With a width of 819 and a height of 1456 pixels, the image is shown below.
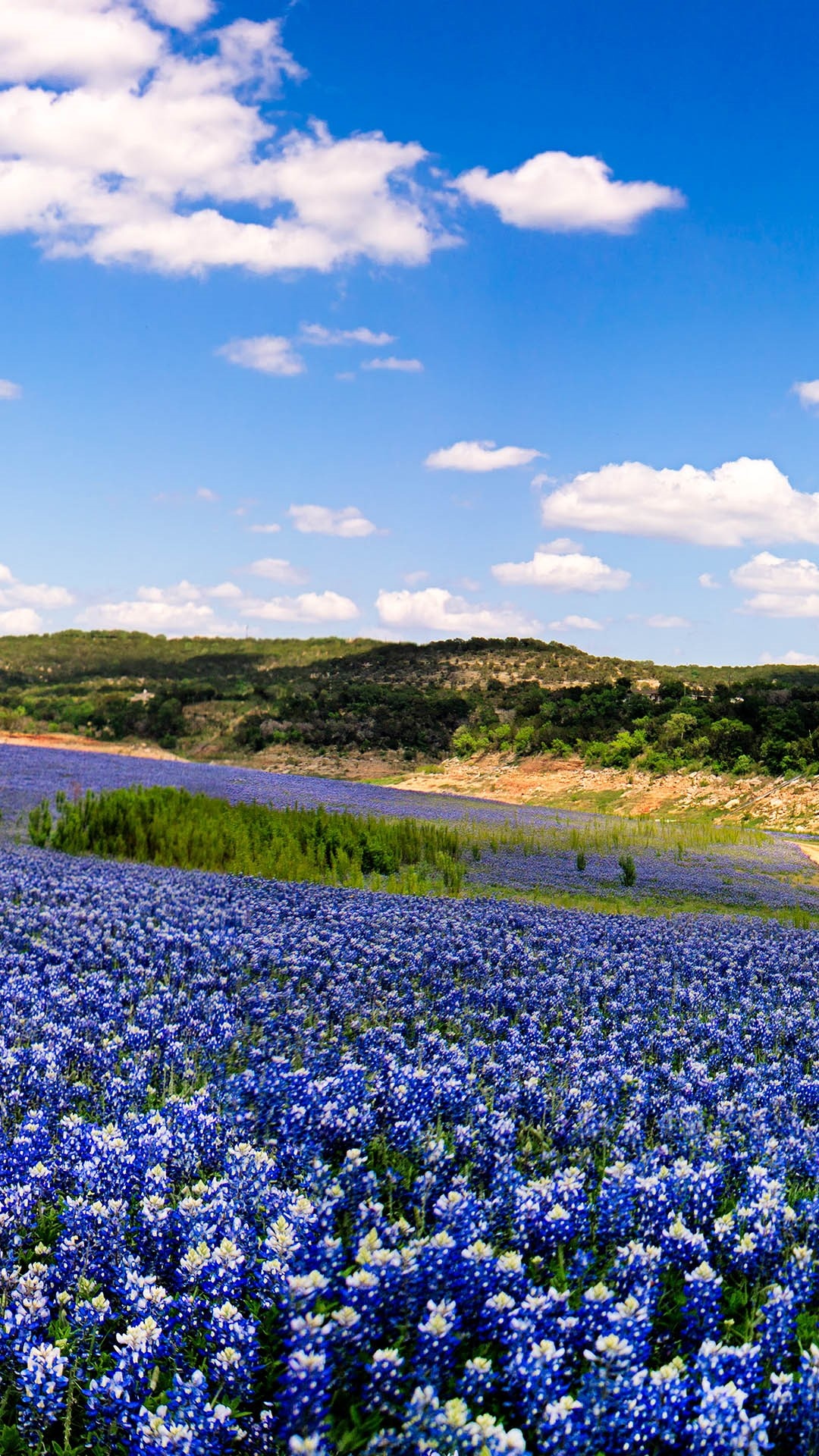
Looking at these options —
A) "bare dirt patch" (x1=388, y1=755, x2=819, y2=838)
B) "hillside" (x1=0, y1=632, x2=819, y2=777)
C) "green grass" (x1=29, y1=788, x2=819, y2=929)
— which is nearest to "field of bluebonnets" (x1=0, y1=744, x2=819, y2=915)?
"green grass" (x1=29, y1=788, x2=819, y2=929)

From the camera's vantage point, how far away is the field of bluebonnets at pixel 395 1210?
2639 millimetres

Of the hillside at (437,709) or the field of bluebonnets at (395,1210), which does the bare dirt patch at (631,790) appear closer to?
the hillside at (437,709)

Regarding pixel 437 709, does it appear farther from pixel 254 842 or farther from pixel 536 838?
pixel 254 842

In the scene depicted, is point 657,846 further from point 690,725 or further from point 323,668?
point 323,668

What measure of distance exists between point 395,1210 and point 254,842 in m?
13.2

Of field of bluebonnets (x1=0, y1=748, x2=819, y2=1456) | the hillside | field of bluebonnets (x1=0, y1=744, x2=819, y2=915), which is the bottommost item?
field of bluebonnets (x1=0, y1=744, x2=819, y2=915)

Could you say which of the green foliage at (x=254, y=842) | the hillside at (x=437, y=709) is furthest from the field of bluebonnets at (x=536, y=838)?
the hillside at (x=437, y=709)

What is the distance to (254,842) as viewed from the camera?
1703cm

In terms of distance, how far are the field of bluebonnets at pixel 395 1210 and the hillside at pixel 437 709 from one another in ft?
110

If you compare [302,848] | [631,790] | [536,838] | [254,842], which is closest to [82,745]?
[631,790]

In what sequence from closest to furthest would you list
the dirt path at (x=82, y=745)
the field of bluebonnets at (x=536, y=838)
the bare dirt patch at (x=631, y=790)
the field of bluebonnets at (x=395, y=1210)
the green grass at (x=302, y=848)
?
the field of bluebonnets at (x=395, y=1210) < the green grass at (x=302, y=848) < the field of bluebonnets at (x=536, y=838) < the bare dirt patch at (x=631, y=790) < the dirt path at (x=82, y=745)

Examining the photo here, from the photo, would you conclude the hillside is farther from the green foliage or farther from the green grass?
the green foliage

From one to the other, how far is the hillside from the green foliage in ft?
78.4

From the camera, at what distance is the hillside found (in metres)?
42.5
